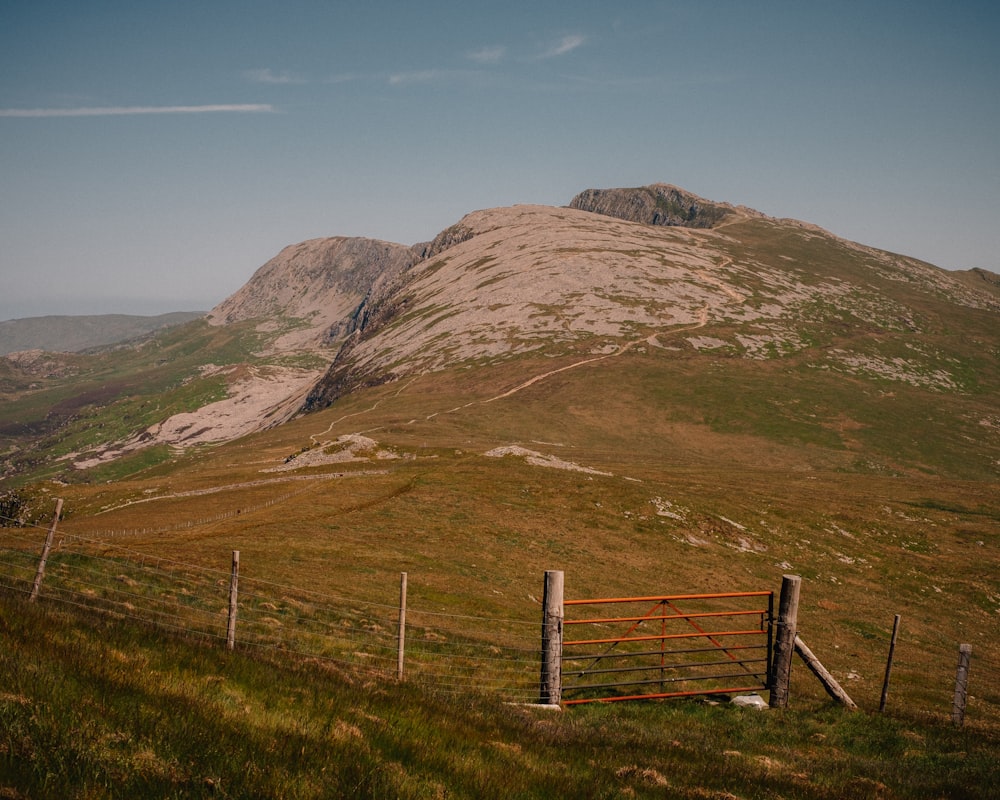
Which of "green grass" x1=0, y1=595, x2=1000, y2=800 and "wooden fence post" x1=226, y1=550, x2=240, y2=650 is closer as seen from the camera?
"green grass" x1=0, y1=595, x2=1000, y2=800

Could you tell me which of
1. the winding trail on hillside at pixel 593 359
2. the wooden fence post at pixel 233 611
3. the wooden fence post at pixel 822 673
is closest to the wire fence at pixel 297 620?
the wooden fence post at pixel 233 611

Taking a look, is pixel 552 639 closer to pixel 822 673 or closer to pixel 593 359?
pixel 822 673

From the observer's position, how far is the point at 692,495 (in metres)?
62.0

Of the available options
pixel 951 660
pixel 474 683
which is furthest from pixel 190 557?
pixel 951 660

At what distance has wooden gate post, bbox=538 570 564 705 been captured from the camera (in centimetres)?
1603

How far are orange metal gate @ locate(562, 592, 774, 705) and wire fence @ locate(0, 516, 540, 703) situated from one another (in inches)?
88.7

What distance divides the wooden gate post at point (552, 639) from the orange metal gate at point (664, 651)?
0.33 meters

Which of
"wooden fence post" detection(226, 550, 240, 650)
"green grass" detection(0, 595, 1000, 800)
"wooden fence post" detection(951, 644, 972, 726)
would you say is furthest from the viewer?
"wooden fence post" detection(951, 644, 972, 726)

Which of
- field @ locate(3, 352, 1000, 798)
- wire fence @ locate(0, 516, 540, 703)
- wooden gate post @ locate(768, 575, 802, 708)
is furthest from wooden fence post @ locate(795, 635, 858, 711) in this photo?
wire fence @ locate(0, 516, 540, 703)

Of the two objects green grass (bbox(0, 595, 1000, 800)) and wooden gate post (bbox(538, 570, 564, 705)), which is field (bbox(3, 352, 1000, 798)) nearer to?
green grass (bbox(0, 595, 1000, 800))

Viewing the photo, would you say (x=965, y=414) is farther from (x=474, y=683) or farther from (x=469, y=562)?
(x=474, y=683)

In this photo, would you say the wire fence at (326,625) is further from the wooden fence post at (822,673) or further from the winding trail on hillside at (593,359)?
the winding trail on hillside at (593,359)

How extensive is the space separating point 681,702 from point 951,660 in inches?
1151

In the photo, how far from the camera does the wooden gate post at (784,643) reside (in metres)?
17.8
